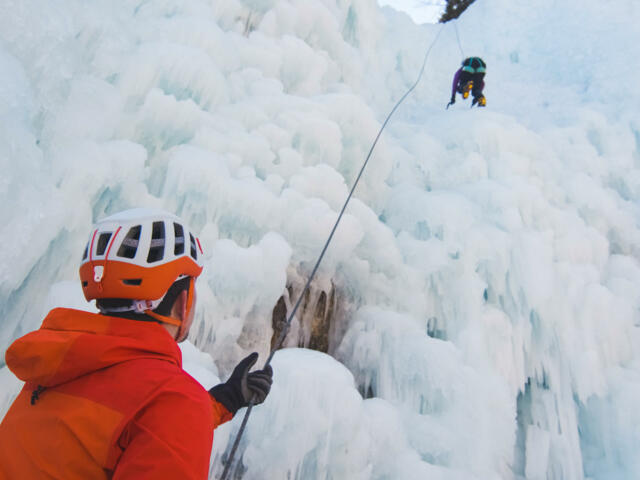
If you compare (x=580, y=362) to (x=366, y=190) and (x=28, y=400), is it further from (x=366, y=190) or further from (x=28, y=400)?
(x=28, y=400)

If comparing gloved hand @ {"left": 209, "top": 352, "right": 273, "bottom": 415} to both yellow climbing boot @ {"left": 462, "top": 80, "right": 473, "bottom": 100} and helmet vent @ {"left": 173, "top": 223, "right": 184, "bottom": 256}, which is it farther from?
yellow climbing boot @ {"left": 462, "top": 80, "right": 473, "bottom": 100}

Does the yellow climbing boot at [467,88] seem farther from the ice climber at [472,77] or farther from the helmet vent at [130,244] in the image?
the helmet vent at [130,244]

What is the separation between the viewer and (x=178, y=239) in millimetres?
1252

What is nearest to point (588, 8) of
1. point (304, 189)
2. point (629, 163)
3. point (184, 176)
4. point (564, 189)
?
point (629, 163)

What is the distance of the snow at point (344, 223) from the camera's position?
2.56 m

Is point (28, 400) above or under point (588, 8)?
under

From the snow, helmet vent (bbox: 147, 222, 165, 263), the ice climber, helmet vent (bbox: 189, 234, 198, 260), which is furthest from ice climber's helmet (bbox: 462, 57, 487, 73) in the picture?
helmet vent (bbox: 147, 222, 165, 263)

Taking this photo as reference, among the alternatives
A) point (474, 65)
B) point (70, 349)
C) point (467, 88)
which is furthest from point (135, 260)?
point (474, 65)

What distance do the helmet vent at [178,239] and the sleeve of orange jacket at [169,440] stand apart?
19.7 inches

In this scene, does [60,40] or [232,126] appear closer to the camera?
[60,40]

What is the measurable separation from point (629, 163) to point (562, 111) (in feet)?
4.75

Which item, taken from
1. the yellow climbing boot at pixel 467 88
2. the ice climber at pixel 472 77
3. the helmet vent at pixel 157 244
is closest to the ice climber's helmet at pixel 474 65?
the ice climber at pixel 472 77

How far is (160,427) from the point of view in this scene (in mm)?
765

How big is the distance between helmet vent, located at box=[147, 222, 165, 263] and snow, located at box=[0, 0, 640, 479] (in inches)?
52.1
